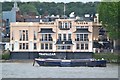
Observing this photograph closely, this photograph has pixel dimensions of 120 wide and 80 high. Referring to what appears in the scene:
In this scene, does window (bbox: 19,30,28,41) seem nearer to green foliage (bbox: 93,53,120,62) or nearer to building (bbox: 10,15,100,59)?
building (bbox: 10,15,100,59)

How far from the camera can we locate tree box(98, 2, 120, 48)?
15.3m

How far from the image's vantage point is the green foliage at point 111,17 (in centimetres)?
1529

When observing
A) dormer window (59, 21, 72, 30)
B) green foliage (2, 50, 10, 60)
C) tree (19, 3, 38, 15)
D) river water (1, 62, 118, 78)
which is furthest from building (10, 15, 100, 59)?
tree (19, 3, 38, 15)

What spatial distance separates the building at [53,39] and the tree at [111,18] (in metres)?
1.25

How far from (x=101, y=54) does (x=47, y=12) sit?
4.52 metres

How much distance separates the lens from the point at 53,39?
17172 millimetres

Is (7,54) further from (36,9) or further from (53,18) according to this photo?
(36,9)

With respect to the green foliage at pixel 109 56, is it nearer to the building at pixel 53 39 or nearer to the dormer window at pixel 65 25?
the building at pixel 53 39

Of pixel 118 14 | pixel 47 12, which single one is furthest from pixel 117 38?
pixel 47 12

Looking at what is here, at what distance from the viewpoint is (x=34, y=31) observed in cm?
1719

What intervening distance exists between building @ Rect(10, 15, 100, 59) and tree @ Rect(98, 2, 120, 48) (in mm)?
1246

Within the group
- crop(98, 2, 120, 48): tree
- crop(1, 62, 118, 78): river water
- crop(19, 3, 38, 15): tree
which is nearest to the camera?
crop(1, 62, 118, 78): river water

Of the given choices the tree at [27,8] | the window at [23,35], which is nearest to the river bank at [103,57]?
the window at [23,35]

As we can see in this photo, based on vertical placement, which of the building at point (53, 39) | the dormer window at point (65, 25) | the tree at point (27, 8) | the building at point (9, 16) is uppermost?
the tree at point (27, 8)
